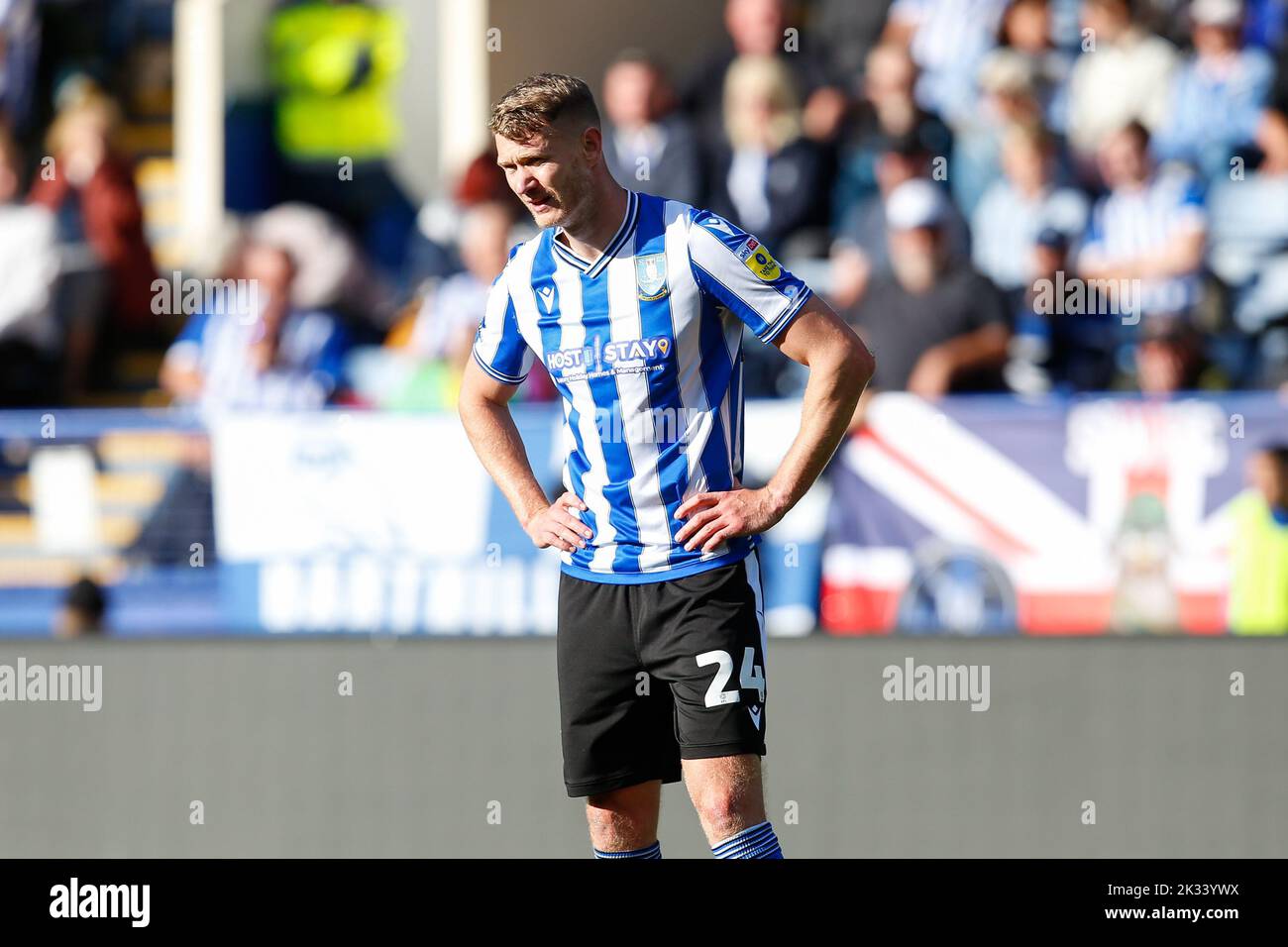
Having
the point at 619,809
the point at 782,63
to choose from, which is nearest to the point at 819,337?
the point at 619,809

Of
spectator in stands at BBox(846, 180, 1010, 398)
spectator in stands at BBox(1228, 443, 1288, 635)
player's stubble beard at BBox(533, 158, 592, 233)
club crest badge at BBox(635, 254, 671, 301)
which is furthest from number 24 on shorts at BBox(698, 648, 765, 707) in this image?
spectator in stands at BBox(846, 180, 1010, 398)

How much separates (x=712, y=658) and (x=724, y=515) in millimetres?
341

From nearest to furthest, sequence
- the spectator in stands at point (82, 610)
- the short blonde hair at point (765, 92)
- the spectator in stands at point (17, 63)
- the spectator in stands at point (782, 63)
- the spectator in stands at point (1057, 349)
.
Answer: the spectator in stands at point (82, 610), the spectator in stands at point (1057, 349), the short blonde hair at point (765, 92), the spectator in stands at point (782, 63), the spectator in stands at point (17, 63)

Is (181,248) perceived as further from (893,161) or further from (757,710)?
(757,710)

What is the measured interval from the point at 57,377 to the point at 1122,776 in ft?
18.6

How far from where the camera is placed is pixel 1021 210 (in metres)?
8.46

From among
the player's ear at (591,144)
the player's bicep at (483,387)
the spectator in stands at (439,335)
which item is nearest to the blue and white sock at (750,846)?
the player's bicep at (483,387)

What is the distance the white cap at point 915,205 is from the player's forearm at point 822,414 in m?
4.19

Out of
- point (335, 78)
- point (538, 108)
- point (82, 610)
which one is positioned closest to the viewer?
point (538, 108)

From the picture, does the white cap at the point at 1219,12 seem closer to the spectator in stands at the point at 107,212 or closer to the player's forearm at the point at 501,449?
the spectator in stands at the point at 107,212

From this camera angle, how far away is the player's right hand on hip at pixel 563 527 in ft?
13.8

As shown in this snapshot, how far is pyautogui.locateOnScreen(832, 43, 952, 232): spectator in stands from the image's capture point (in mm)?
8531

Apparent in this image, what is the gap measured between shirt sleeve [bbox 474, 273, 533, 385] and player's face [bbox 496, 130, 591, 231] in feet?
1.28

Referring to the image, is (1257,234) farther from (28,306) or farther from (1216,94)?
(28,306)
